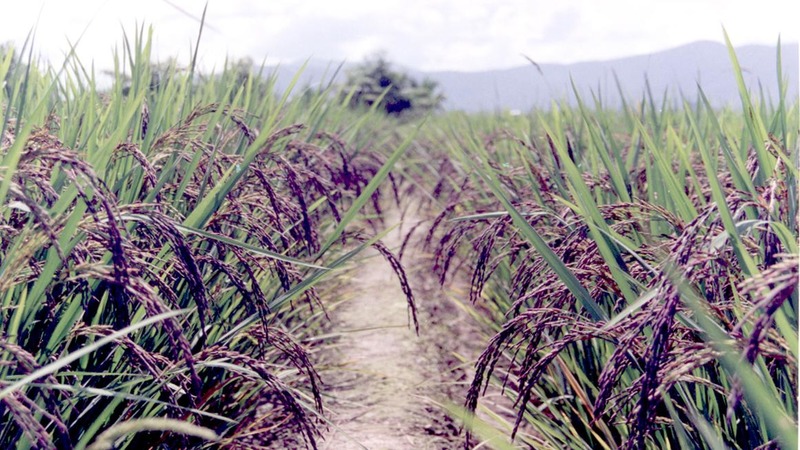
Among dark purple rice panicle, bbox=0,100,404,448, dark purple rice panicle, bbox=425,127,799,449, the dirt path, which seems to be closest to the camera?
dark purple rice panicle, bbox=425,127,799,449

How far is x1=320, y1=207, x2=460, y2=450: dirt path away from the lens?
2344 mm

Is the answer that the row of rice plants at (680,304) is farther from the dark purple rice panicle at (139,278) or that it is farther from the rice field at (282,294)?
the dark purple rice panicle at (139,278)

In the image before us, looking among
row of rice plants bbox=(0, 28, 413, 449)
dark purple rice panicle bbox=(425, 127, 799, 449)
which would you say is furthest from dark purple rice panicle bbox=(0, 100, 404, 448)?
dark purple rice panicle bbox=(425, 127, 799, 449)

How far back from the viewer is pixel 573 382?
1.88 m

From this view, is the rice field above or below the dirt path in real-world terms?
above

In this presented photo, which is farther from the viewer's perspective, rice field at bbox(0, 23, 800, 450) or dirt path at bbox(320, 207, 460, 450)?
dirt path at bbox(320, 207, 460, 450)

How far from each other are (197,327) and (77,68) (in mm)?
1318

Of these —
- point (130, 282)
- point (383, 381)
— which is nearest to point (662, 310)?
point (130, 282)

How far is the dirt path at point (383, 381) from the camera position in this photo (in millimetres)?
2344

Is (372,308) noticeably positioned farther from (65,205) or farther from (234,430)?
(65,205)

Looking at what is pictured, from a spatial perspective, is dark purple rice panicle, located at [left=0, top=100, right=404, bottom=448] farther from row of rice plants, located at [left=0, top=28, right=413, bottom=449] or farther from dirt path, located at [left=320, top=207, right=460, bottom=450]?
dirt path, located at [left=320, top=207, right=460, bottom=450]

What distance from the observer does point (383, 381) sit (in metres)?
2.85

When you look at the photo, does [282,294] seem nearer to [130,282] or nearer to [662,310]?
[130,282]

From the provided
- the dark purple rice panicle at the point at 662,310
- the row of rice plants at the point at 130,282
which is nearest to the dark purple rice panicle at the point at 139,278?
the row of rice plants at the point at 130,282
